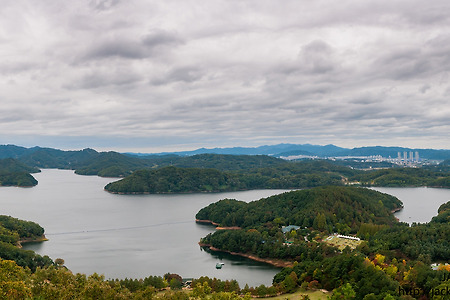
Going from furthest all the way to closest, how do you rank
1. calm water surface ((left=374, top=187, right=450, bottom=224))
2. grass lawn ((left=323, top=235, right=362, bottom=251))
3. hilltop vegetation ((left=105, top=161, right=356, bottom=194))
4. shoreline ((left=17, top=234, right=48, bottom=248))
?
hilltop vegetation ((left=105, top=161, right=356, bottom=194)) < calm water surface ((left=374, top=187, right=450, bottom=224)) < shoreline ((left=17, top=234, right=48, bottom=248)) < grass lawn ((left=323, top=235, right=362, bottom=251))

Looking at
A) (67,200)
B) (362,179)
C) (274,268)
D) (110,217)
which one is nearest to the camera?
(274,268)

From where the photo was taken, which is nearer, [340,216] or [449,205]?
[340,216]

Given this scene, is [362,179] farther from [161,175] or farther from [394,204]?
[161,175]

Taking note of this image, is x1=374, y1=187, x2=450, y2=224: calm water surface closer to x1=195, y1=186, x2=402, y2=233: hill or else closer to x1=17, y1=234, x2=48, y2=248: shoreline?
x1=195, y1=186, x2=402, y2=233: hill

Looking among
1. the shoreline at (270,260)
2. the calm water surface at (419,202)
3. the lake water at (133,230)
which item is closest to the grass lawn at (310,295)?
the lake water at (133,230)

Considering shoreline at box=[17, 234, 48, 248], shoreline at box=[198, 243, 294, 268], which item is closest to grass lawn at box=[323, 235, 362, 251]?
shoreline at box=[198, 243, 294, 268]

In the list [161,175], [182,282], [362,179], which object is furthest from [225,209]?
[362,179]

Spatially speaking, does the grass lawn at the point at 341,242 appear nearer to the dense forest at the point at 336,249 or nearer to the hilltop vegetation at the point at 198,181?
the dense forest at the point at 336,249

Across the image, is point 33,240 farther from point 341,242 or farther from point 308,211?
point 341,242
